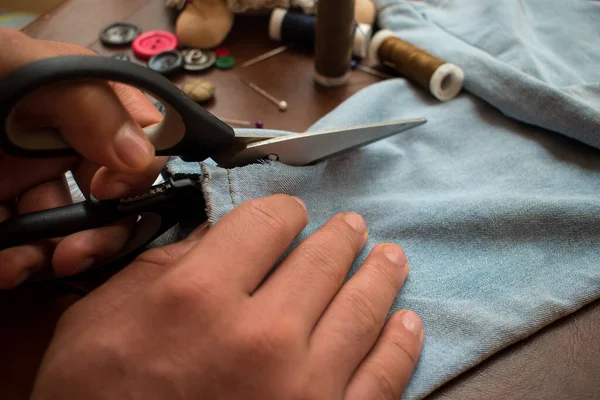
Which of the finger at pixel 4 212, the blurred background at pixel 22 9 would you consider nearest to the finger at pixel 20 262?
the finger at pixel 4 212

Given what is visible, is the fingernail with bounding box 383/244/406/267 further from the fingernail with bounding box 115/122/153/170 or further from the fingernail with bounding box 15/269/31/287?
the fingernail with bounding box 15/269/31/287

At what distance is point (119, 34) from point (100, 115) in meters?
0.66

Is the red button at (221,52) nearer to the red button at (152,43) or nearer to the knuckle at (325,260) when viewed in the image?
the red button at (152,43)

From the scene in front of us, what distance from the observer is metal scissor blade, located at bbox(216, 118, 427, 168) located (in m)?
0.51

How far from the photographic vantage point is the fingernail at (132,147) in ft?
1.26

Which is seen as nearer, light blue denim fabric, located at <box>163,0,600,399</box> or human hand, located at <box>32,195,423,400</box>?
human hand, located at <box>32,195,423,400</box>

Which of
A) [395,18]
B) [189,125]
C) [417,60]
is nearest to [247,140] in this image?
[189,125]

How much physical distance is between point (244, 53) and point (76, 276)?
569mm

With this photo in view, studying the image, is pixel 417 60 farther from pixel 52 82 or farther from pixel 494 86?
pixel 52 82

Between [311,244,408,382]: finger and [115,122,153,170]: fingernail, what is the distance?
0.22m

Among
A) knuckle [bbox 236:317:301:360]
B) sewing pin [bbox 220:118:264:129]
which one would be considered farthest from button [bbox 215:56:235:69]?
knuckle [bbox 236:317:301:360]

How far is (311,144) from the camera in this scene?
529mm

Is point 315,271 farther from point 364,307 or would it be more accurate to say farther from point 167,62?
point 167,62

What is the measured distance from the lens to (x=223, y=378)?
0.37 m
